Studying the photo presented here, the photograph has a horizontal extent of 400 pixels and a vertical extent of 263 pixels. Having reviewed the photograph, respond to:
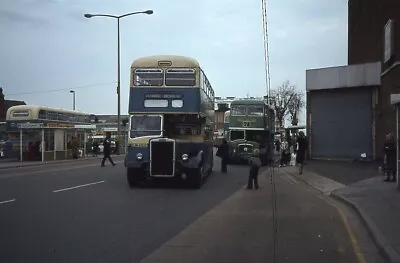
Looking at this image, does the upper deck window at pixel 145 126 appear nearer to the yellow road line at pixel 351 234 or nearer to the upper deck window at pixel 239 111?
the yellow road line at pixel 351 234

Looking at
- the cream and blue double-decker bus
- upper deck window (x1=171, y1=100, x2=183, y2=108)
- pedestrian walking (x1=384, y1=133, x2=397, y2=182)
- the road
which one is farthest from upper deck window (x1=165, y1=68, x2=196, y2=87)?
pedestrian walking (x1=384, y1=133, x2=397, y2=182)

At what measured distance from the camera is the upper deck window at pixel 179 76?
2011 cm

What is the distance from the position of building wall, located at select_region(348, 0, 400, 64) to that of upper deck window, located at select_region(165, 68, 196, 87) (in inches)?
571

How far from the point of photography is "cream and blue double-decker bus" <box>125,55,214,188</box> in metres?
19.0

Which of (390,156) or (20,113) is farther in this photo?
(20,113)

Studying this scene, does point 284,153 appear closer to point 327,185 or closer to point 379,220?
point 327,185

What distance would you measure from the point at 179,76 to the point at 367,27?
2218cm

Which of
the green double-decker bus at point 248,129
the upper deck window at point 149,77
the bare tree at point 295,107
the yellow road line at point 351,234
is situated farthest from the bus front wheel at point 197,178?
the bare tree at point 295,107

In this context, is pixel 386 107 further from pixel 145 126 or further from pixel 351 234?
pixel 351 234

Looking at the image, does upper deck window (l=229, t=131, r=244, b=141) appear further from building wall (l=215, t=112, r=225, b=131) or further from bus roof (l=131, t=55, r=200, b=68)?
building wall (l=215, t=112, r=225, b=131)

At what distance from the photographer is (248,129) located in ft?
122

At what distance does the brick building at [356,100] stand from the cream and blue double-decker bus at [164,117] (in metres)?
14.5

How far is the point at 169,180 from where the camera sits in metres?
22.0

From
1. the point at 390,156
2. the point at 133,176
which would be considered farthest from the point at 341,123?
the point at 133,176
